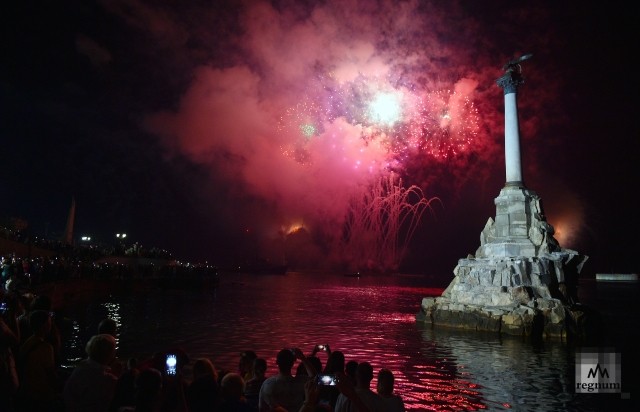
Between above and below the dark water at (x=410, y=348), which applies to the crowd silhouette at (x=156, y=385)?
above

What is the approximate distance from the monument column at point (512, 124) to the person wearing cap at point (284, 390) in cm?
3523

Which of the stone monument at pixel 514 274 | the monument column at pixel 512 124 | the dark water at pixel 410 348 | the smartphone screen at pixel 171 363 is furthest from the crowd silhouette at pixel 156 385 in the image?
the monument column at pixel 512 124

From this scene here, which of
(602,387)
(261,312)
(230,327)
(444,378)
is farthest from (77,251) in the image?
(602,387)

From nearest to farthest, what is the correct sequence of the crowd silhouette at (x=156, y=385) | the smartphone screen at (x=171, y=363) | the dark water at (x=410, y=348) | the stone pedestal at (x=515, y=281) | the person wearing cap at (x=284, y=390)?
the crowd silhouette at (x=156, y=385)
the smartphone screen at (x=171, y=363)
the person wearing cap at (x=284, y=390)
the dark water at (x=410, y=348)
the stone pedestal at (x=515, y=281)

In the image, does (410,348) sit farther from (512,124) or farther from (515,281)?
(512,124)

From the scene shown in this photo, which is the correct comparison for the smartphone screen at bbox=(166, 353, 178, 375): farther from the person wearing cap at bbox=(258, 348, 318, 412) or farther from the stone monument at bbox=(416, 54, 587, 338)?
the stone monument at bbox=(416, 54, 587, 338)

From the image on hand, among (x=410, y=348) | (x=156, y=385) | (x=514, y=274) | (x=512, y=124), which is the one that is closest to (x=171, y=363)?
(x=156, y=385)

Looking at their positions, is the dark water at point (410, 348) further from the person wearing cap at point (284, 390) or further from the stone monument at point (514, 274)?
the person wearing cap at point (284, 390)

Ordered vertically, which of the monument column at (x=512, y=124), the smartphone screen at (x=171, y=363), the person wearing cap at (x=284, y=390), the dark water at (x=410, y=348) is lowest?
the dark water at (x=410, y=348)

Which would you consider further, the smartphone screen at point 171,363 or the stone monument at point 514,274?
the stone monument at point 514,274

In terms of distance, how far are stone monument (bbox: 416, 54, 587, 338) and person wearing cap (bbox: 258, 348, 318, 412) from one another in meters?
27.6

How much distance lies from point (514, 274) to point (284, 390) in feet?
101

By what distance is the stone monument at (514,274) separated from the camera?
101ft

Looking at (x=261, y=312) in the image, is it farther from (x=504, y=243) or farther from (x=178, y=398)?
(x=178, y=398)
